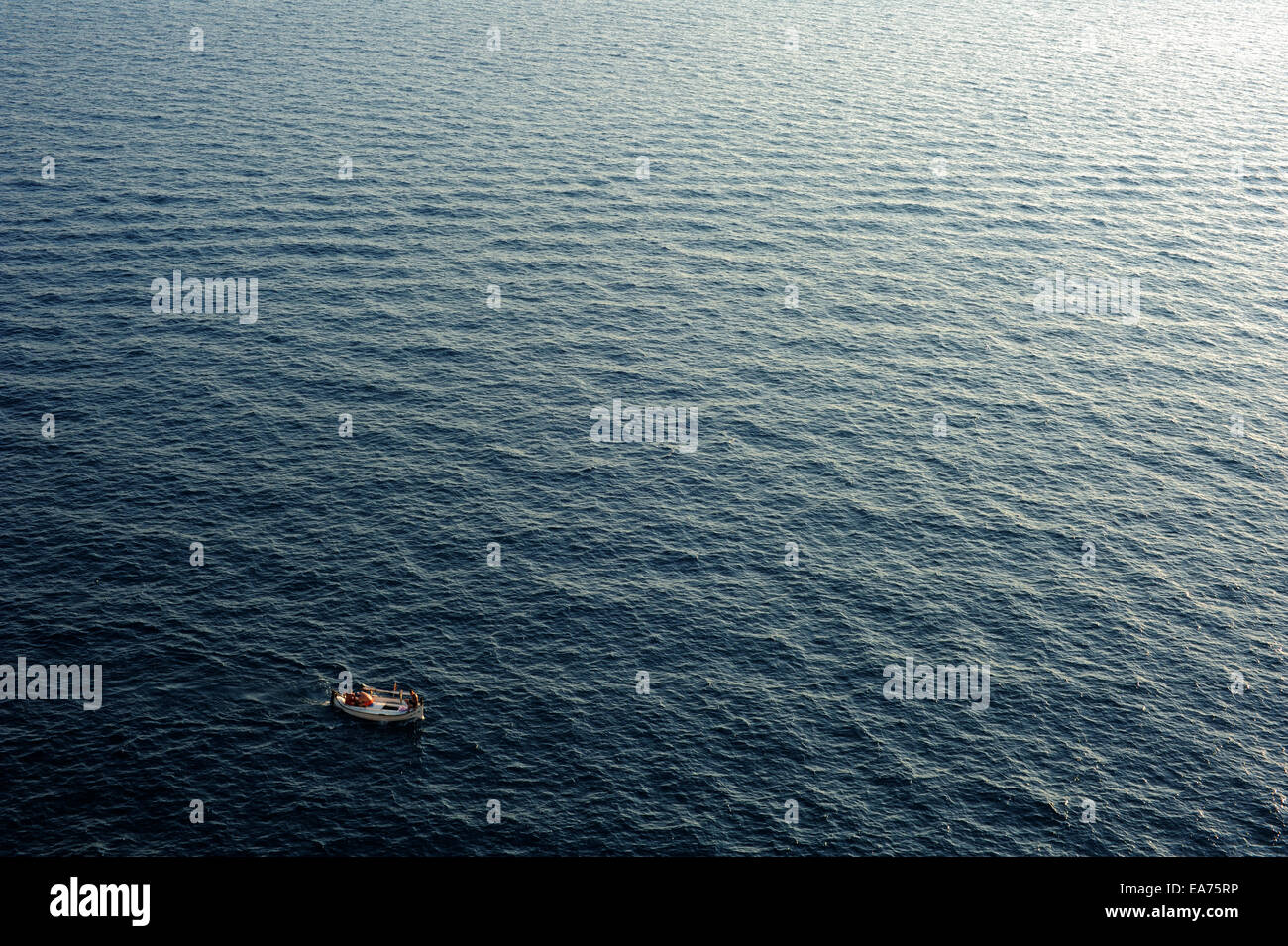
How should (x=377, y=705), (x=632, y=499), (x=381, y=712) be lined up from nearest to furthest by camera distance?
(x=381, y=712) → (x=377, y=705) → (x=632, y=499)

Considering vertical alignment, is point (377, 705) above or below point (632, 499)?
below

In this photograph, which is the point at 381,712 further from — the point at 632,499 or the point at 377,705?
the point at 632,499

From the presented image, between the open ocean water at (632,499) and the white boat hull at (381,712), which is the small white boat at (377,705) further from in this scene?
the open ocean water at (632,499)

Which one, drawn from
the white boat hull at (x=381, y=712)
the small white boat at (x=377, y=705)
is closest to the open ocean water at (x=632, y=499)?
the white boat hull at (x=381, y=712)

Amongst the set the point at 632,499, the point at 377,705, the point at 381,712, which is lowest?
the point at 381,712

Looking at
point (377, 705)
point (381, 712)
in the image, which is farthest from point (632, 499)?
point (381, 712)

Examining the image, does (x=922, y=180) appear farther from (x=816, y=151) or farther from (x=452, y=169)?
(x=452, y=169)
